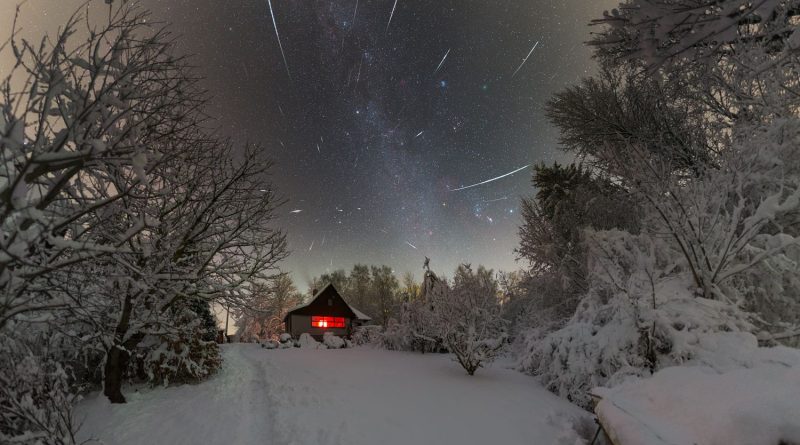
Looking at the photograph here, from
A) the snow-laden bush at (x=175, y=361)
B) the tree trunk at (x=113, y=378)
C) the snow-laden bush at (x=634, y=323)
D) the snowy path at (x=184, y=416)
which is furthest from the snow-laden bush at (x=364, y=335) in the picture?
the tree trunk at (x=113, y=378)

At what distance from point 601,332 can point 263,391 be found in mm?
7640

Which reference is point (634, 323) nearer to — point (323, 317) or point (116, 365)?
point (116, 365)

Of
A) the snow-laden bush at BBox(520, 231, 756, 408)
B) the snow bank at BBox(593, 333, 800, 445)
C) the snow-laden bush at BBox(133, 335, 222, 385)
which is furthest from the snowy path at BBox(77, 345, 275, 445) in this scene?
the snow-laden bush at BBox(520, 231, 756, 408)

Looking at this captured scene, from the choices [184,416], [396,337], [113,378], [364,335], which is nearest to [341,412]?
[184,416]

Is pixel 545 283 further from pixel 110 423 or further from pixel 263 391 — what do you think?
pixel 110 423

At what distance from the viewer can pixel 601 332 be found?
727 centimetres

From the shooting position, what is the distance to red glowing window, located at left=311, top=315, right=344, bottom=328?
1395 inches

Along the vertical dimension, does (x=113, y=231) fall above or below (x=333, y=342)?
above

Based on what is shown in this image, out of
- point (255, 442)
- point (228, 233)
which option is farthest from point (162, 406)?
point (228, 233)

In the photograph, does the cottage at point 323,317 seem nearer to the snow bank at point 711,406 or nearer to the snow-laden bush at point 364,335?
the snow-laden bush at point 364,335

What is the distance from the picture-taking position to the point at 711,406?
2.42 m

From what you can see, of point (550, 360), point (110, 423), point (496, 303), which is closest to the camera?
point (110, 423)

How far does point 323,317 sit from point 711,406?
35.7 meters

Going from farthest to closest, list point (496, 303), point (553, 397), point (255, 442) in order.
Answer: point (496, 303) < point (553, 397) < point (255, 442)
